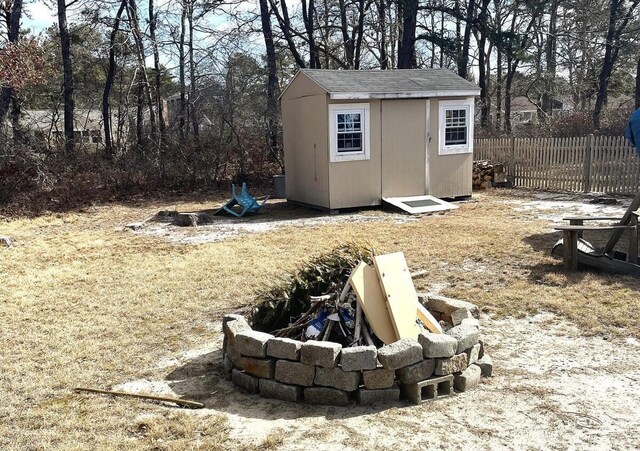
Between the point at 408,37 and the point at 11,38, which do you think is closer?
the point at 11,38

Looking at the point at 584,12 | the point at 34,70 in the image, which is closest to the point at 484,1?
the point at 584,12

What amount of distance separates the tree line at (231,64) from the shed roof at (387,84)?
489 cm

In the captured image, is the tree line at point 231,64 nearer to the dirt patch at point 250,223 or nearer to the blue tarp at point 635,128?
the dirt patch at point 250,223

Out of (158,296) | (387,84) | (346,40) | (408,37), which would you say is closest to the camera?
(158,296)

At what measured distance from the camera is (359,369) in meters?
3.43

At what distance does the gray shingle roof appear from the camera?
11.3 metres

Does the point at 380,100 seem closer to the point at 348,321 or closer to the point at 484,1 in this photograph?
the point at 348,321

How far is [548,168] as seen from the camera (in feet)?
45.5

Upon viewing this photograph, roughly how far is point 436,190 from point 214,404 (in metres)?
9.80

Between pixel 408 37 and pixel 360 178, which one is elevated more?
pixel 408 37

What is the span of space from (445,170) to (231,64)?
11.0m

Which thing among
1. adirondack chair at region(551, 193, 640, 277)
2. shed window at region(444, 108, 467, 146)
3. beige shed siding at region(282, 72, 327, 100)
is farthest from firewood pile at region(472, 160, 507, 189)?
adirondack chair at region(551, 193, 640, 277)

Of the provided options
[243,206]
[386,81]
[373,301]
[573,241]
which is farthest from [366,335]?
[386,81]

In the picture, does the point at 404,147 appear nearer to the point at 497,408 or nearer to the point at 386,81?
the point at 386,81
